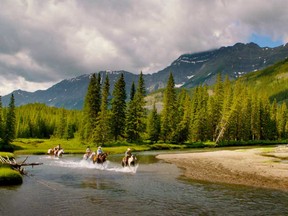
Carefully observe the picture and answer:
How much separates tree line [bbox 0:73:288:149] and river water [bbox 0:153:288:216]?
56.8 meters

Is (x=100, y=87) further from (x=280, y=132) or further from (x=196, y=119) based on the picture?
(x=280, y=132)

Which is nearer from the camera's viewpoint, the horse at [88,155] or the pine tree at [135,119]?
the horse at [88,155]

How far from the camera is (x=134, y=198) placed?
2294cm

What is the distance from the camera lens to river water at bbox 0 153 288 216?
63.6ft

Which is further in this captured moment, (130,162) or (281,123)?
(281,123)

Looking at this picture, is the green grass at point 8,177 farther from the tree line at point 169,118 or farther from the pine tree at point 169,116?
the pine tree at point 169,116

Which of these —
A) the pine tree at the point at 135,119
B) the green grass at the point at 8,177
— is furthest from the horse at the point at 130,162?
the pine tree at the point at 135,119

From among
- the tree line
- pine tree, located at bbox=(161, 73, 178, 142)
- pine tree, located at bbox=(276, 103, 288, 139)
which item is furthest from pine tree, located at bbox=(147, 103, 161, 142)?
pine tree, located at bbox=(276, 103, 288, 139)

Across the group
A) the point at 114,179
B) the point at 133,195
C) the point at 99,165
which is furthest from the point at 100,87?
the point at 133,195

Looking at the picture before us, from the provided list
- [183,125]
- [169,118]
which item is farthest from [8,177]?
[183,125]

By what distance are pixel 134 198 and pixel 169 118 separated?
82503mm

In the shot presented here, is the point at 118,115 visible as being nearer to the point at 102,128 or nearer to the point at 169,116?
the point at 102,128

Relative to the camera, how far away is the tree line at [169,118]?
306 feet

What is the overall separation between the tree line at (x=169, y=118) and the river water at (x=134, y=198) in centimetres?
5681
